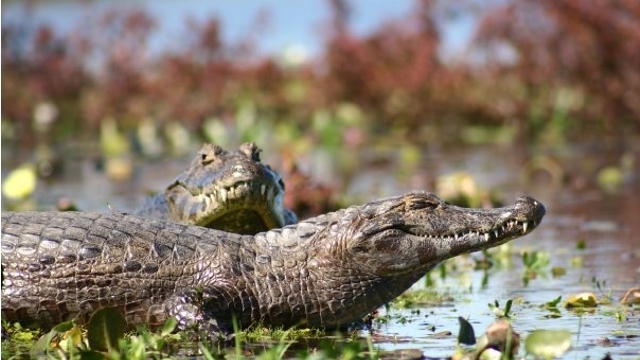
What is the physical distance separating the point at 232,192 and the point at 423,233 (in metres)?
1.72

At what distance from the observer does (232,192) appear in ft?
23.5

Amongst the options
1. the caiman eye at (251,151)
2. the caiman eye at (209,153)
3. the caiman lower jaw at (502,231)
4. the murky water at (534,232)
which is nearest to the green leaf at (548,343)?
the murky water at (534,232)

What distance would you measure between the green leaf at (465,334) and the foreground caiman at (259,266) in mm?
567

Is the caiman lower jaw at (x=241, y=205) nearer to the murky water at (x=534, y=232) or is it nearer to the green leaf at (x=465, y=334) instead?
the murky water at (x=534, y=232)

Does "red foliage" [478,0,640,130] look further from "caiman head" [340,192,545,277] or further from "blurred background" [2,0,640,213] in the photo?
"caiman head" [340,192,545,277]

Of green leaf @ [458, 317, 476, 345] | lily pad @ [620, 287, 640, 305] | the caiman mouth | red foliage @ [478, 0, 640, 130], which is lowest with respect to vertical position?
green leaf @ [458, 317, 476, 345]

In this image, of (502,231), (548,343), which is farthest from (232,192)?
(548,343)

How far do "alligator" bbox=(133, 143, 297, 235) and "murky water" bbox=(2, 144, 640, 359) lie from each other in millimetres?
1054

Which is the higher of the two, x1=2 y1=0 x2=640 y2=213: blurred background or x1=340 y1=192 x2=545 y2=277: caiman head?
x1=2 y1=0 x2=640 y2=213: blurred background

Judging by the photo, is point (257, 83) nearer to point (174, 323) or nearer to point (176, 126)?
point (176, 126)

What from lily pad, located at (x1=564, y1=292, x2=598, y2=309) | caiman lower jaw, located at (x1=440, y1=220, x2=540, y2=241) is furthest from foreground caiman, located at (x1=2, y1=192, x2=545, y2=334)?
lily pad, located at (x1=564, y1=292, x2=598, y2=309)

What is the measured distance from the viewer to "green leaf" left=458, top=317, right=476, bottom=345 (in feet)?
16.8

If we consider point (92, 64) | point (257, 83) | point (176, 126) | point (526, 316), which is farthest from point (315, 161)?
point (526, 316)

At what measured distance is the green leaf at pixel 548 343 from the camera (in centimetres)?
450
